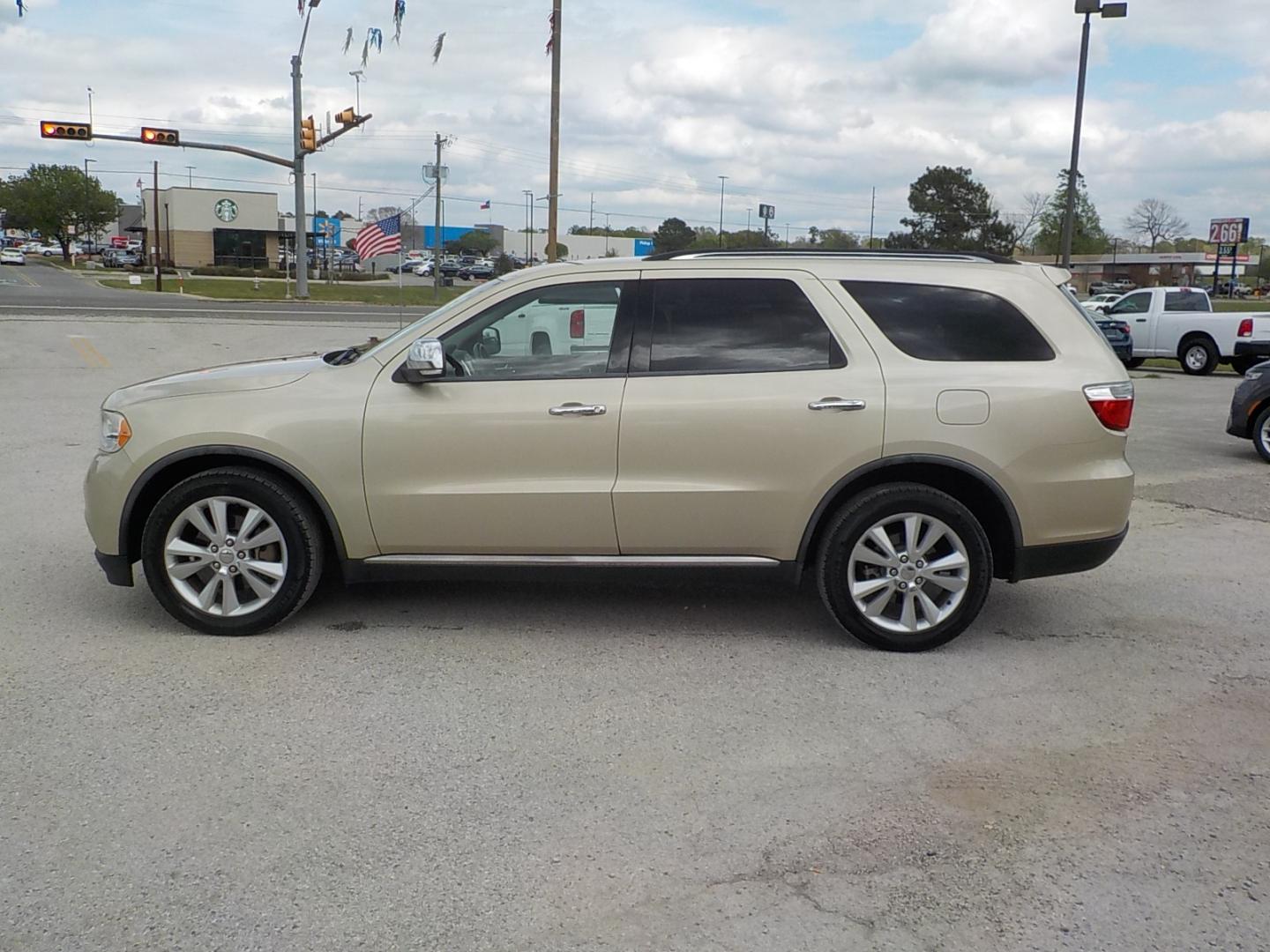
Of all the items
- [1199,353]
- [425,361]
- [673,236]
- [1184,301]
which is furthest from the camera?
[673,236]

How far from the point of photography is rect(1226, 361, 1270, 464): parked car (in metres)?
11.2

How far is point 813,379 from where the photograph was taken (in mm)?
5359

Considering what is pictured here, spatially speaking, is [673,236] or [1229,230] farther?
[1229,230]

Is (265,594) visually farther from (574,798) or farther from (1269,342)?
(1269,342)

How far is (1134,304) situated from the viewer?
24.7 metres

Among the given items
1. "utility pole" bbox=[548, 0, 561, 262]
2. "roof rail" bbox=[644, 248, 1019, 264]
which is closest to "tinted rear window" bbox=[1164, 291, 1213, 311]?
"utility pole" bbox=[548, 0, 561, 262]

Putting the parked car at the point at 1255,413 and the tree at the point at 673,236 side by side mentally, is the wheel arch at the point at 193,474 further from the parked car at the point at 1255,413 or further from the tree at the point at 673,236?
the tree at the point at 673,236

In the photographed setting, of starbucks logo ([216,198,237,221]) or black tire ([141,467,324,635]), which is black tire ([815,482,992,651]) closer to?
black tire ([141,467,324,635])

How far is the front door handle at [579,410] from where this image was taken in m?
5.29

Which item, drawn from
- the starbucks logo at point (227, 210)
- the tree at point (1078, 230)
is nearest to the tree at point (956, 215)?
the tree at point (1078, 230)

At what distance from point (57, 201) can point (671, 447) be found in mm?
110187

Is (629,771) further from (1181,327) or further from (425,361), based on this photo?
(1181,327)

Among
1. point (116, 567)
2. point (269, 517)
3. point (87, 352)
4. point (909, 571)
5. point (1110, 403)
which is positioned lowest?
point (116, 567)

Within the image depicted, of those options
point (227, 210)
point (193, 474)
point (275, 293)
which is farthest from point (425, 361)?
point (227, 210)
